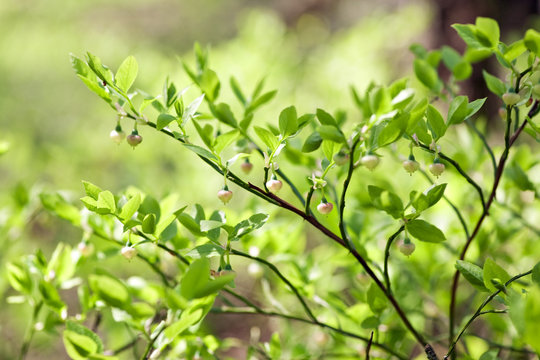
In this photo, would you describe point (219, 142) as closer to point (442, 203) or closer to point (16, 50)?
point (442, 203)

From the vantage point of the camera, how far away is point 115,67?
95.8 inches

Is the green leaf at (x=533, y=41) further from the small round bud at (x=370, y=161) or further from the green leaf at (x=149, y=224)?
the green leaf at (x=149, y=224)

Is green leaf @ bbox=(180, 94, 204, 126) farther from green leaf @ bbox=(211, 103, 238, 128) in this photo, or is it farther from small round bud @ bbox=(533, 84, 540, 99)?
small round bud @ bbox=(533, 84, 540, 99)

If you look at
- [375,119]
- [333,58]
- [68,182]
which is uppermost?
[375,119]

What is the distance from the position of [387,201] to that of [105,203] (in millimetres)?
239

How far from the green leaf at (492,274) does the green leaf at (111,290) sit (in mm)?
330

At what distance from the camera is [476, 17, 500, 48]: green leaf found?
0.45 metres

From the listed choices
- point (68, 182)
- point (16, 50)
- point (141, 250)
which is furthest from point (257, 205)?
point (16, 50)

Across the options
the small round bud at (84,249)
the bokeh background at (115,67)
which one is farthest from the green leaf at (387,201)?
the bokeh background at (115,67)

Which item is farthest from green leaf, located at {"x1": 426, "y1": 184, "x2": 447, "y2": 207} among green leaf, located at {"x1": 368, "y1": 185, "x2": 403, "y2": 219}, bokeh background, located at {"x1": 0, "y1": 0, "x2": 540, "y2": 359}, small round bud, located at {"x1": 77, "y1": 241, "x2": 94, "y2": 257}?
bokeh background, located at {"x1": 0, "y1": 0, "x2": 540, "y2": 359}

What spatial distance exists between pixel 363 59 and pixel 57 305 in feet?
5.15

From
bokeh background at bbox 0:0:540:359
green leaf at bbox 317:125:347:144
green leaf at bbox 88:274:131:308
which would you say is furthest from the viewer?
bokeh background at bbox 0:0:540:359

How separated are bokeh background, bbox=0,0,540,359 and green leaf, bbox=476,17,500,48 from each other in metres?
0.55

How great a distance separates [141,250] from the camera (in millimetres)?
607
